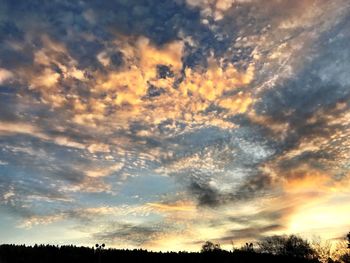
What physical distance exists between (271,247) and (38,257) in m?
65.7

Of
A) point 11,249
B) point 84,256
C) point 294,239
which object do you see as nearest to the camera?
point 11,249

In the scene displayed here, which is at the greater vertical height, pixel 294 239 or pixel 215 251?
pixel 294 239

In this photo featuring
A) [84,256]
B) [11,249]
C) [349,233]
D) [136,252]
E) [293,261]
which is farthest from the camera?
[349,233]

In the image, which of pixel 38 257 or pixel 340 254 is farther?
pixel 340 254

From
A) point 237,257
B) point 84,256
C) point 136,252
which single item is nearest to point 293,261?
point 237,257

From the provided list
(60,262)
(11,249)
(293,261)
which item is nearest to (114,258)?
(60,262)

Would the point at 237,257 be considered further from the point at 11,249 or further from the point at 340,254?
the point at 340,254

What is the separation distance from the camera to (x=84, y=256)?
116 feet

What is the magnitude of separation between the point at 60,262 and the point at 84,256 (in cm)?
283

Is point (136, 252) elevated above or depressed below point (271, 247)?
below

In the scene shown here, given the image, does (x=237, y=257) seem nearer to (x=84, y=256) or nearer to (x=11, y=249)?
(x=84, y=256)

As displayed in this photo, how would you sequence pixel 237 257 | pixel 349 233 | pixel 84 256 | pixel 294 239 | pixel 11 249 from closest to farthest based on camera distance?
pixel 11 249
pixel 84 256
pixel 237 257
pixel 349 233
pixel 294 239

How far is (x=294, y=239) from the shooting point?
287 ft

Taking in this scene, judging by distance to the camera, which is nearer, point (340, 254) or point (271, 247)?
point (340, 254)
